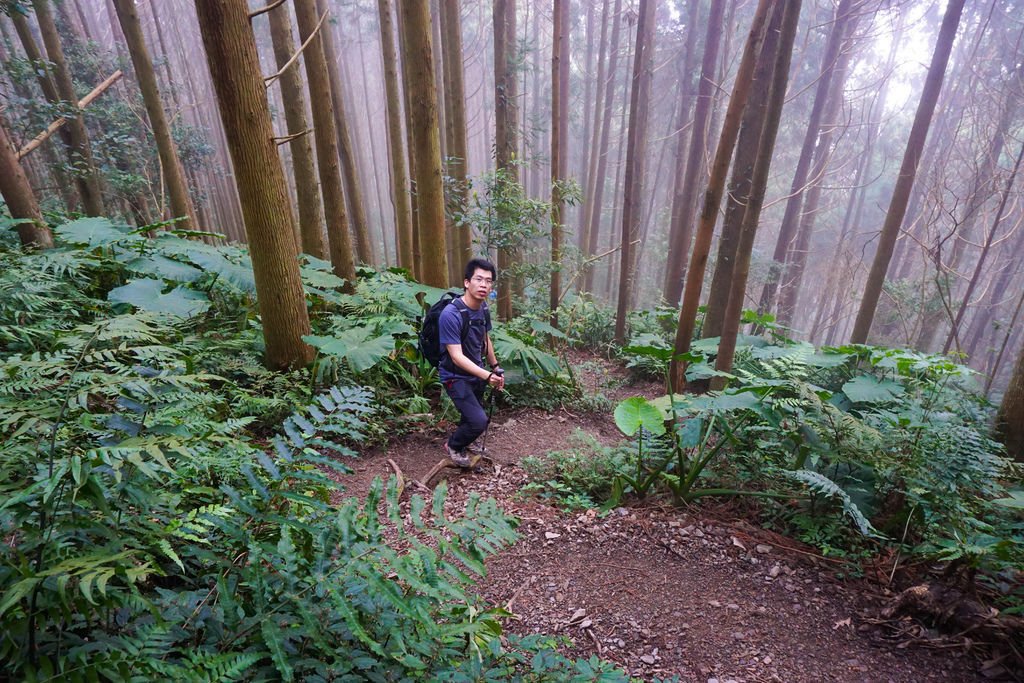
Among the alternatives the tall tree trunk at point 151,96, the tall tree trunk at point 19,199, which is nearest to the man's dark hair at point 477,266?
the tall tree trunk at point 19,199

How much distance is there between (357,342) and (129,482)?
286 centimetres

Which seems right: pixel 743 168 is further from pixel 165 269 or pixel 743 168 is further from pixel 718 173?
pixel 165 269

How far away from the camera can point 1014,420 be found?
155 inches

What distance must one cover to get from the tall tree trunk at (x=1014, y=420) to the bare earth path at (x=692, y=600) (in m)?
2.76

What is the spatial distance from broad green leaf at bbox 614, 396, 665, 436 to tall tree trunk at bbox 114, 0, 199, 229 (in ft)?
23.0

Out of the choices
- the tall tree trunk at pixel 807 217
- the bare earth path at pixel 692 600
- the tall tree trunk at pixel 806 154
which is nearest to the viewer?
the bare earth path at pixel 692 600

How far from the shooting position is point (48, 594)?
3.53 feet

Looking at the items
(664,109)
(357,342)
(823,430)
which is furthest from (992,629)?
(664,109)

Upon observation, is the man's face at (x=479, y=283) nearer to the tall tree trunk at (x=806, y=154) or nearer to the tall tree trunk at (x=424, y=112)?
the tall tree trunk at (x=424, y=112)

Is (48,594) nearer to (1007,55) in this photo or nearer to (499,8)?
(499,8)

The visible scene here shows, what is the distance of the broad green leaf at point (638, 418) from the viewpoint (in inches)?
123

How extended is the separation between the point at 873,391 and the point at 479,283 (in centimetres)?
427

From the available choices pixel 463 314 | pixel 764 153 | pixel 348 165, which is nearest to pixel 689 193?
pixel 764 153

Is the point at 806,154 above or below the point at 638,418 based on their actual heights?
above
